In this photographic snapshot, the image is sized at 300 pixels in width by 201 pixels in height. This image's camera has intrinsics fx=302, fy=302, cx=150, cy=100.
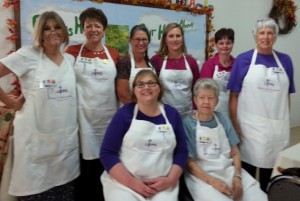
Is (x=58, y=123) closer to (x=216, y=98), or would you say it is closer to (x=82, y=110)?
(x=82, y=110)

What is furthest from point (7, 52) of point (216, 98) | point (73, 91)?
point (216, 98)

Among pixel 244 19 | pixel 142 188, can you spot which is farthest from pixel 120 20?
pixel 244 19

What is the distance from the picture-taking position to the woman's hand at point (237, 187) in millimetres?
1538

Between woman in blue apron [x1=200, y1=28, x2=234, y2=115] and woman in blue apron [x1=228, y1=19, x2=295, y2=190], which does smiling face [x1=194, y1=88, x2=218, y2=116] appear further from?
woman in blue apron [x1=200, y1=28, x2=234, y2=115]

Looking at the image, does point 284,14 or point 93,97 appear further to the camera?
point 284,14

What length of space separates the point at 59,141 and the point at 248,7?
10.3ft

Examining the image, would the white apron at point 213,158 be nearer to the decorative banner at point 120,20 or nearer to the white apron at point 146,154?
the white apron at point 146,154

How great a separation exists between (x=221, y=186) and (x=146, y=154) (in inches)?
16.3

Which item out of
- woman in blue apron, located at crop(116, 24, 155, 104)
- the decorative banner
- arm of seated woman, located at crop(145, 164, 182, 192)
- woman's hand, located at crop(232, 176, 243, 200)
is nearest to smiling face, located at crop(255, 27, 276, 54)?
woman in blue apron, located at crop(116, 24, 155, 104)

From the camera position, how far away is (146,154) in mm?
1479

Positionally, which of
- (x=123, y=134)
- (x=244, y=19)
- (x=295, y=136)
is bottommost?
(x=295, y=136)

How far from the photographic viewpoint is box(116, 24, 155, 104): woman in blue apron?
1768mm

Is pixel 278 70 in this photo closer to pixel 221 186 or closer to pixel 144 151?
pixel 221 186

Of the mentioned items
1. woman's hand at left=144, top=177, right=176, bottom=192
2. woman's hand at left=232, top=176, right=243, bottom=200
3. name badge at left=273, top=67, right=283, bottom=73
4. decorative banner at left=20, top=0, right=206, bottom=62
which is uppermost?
decorative banner at left=20, top=0, right=206, bottom=62
